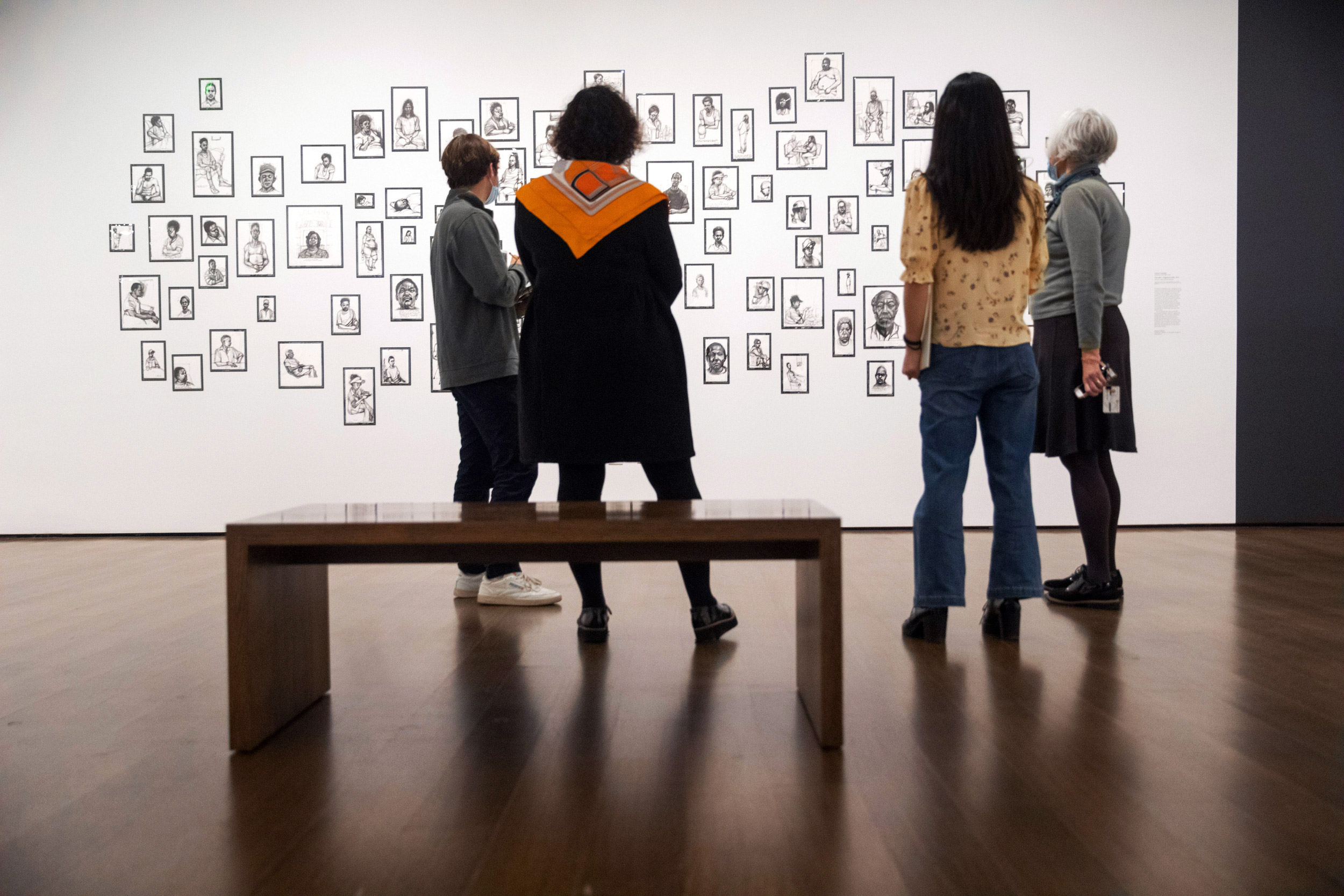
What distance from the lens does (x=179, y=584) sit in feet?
13.2

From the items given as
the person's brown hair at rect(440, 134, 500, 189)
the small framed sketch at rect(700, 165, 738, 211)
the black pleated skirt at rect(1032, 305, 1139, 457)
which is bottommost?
the black pleated skirt at rect(1032, 305, 1139, 457)

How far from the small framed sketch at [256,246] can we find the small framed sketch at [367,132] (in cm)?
68

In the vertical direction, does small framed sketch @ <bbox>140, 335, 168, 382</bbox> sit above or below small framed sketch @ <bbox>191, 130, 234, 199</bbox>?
below

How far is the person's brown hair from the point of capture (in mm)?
3377

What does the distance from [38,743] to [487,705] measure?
857 millimetres

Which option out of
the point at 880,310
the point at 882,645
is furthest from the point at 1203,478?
the point at 882,645

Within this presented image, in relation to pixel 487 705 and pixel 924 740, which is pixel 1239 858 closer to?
pixel 924 740

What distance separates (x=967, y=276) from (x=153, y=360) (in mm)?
5060

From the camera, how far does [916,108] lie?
5.83 meters

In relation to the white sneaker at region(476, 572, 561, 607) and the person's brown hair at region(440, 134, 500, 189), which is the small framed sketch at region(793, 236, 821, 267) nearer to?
the person's brown hair at region(440, 134, 500, 189)

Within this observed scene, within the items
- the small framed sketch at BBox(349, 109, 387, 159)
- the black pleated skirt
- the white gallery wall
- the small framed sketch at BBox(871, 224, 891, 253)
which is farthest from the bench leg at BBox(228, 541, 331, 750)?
the small framed sketch at BBox(871, 224, 891, 253)

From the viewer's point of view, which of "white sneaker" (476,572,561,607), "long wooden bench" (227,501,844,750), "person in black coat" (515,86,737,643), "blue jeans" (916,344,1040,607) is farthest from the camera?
"white sneaker" (476,572,561,607)

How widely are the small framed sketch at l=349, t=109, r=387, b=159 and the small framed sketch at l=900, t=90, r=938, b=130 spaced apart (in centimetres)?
305

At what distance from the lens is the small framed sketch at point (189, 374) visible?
234 inches
